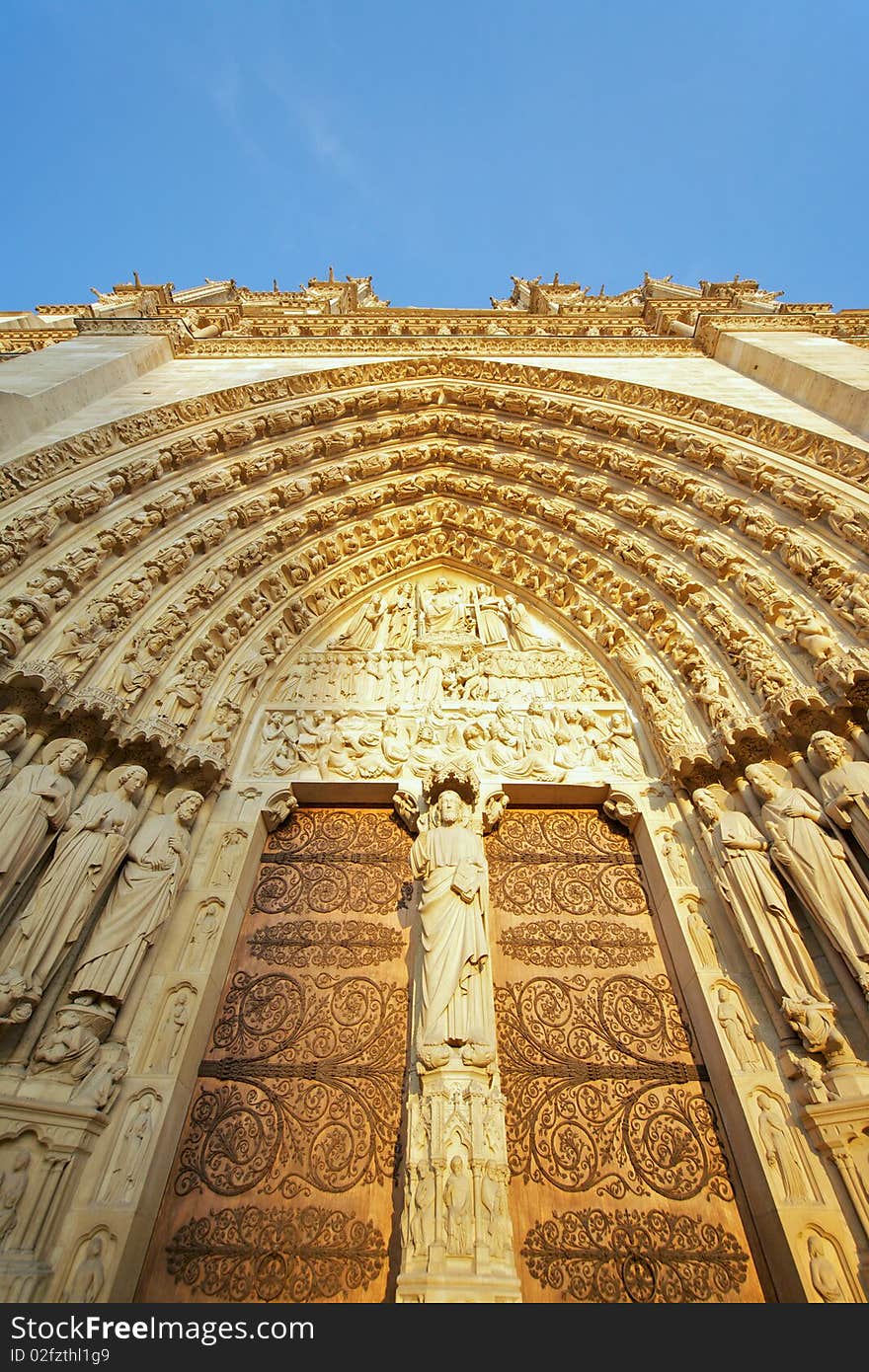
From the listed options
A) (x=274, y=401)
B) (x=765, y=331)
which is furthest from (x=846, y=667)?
(x=274, y=401)

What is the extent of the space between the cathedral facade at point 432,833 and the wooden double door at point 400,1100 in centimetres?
2

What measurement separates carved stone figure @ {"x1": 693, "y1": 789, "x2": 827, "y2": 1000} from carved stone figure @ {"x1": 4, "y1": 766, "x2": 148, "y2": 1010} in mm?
3612

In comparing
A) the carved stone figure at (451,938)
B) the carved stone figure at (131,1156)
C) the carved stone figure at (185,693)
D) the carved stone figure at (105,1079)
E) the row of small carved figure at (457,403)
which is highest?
the row of small carved figure at (457,403)

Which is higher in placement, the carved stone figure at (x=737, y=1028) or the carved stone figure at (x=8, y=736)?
the carved stone figure at (x=8, y=736)

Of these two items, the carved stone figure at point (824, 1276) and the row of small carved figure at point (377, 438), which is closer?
the carved stone figure at point (824, 1276)

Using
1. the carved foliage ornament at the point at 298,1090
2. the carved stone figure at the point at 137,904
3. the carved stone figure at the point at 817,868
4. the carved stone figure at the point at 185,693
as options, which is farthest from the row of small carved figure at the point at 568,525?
the carved foliage ornament at the point at 298,1090

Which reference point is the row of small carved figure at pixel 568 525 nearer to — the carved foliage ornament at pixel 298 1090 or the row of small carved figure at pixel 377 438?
the row of small carved figure at pixel 377 438

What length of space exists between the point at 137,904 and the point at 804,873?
3741 millimetres

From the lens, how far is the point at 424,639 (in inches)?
252

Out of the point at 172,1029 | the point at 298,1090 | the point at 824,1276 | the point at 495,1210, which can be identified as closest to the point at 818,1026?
the point at 824,1276

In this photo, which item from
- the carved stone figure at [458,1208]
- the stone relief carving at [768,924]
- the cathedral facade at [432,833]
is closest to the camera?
the carved stone figure at [458,1208]

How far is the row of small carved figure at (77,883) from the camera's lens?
312 centimetres

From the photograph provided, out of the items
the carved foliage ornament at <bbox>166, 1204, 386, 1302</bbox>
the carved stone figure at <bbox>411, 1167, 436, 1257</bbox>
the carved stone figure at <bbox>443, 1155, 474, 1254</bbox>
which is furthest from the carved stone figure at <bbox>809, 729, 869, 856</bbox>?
the carved foliage ornament at <bbox>166, 1204, 386, 1302</bbox>

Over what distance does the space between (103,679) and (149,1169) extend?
2.94 m
